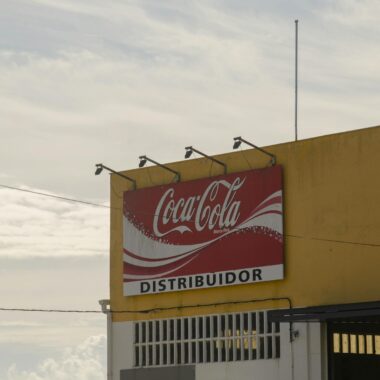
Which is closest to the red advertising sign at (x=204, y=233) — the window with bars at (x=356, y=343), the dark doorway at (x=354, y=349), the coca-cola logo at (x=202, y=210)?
the coca-cola logo at (x=202, y=210)

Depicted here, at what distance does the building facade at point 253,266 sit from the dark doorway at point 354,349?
0.11ft

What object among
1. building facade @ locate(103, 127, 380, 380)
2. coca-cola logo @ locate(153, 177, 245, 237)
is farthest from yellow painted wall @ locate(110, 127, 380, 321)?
coca-cola logo @ locate(153, 177, 245, 237)

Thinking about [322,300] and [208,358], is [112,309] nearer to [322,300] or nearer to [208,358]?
[208,358]

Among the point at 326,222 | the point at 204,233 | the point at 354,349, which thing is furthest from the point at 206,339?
the point at 326,222

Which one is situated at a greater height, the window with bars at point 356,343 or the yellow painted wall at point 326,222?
the yellow painted wall at point 326,222

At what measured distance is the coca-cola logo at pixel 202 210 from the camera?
173 ft

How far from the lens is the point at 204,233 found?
175 ft

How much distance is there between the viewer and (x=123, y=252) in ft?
184

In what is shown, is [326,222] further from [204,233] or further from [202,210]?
[202,210]

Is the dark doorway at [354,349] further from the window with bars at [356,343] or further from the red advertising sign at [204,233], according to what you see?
the red advertising sign at [204,233]

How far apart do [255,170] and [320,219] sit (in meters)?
3.69

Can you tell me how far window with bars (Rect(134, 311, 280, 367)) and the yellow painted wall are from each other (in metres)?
0.56

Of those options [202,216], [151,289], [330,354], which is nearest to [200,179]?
[202,216]

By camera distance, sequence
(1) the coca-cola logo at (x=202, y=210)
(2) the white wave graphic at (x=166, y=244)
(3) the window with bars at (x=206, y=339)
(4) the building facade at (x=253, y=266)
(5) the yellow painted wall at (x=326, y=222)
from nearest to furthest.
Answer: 1. (5) the yellow painted wall at (x=326, y=222)
2. (4) the building facade at (x=253, y=266)
3. (3) the window with bars at (x=206, y=339)
4. (2) the white wave graphic at (x=166, y=244)
5. (1) the coca-cola logo at (x=202, y=210)
